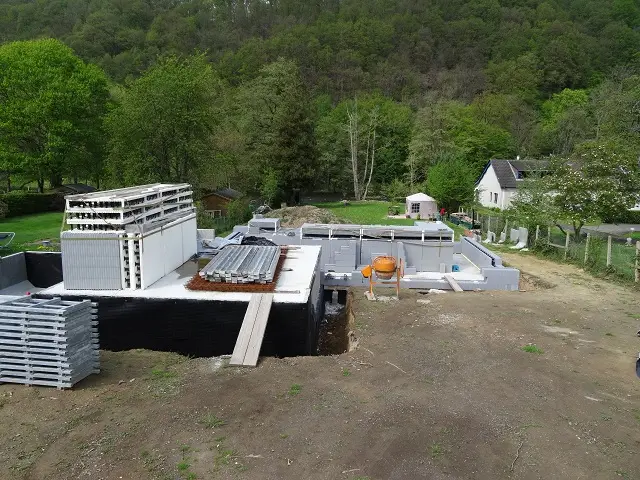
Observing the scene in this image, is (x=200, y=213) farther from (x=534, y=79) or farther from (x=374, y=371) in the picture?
(x=534, y=79)

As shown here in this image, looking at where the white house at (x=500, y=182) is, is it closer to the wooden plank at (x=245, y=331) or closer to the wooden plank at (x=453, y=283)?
the wooden plank at (x=453, y=283)

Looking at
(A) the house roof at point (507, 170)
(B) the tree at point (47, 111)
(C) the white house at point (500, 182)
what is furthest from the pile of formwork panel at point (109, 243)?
(A) the house roof at point (507, 170)

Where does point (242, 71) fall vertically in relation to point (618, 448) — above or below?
above

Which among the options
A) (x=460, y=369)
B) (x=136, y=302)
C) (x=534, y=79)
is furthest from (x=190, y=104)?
(x=534, y=79)

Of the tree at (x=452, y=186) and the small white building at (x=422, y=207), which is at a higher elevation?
the tree at (x=452, y=186)

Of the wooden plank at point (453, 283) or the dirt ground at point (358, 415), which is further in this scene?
the wooden plank at point (453, 283)

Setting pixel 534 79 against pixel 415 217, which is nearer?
pixel 415 217

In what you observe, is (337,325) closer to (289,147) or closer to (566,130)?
(289,147)

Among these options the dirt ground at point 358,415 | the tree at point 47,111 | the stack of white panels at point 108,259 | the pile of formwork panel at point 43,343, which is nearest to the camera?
the dirt ground at point 358,415
